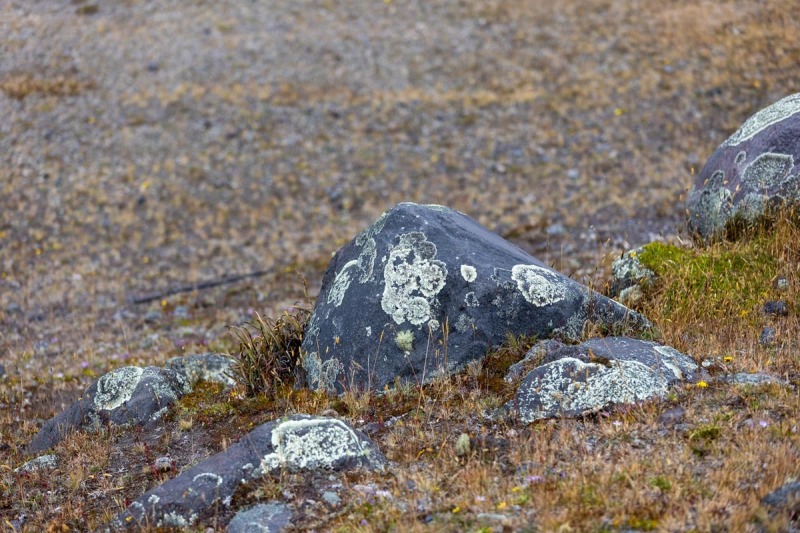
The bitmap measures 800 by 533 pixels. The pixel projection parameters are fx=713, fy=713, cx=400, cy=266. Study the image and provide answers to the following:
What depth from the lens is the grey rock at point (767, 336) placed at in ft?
22.5

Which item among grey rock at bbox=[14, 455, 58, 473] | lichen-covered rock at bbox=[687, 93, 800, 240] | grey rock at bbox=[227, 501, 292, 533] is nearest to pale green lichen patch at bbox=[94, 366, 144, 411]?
grey rock at bbox=[14, 455, 58, 473]

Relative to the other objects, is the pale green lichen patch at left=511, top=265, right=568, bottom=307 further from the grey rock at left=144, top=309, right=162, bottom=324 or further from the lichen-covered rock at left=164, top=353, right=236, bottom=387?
the grey rock at left=144, top=309, right=162, bottom=324

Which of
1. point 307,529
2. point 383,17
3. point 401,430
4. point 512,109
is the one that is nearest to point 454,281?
point 401,430

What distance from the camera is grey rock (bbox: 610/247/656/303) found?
8516 millimetres

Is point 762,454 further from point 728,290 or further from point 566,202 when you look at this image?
point 566,202

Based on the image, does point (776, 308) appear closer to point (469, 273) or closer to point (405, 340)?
point (469, 273)

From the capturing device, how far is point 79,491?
20.5 ft

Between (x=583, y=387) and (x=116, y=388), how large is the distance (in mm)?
5200

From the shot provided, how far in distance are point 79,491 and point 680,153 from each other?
758 inches

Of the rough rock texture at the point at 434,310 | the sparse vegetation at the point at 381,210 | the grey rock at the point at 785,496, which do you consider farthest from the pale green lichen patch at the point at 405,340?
the grey rock at the point at 785,496

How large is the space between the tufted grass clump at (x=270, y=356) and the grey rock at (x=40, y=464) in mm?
1932

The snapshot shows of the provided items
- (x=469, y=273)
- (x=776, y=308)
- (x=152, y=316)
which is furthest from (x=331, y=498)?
(x=152, y=316)

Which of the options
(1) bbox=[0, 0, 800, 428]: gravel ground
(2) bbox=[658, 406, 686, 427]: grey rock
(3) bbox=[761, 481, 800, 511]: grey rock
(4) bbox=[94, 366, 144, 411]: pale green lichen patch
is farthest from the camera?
(1) bbox=[0, 0, 800, 428]: gravel ground

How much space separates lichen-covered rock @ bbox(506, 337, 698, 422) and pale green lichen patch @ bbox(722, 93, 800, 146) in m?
4.86
